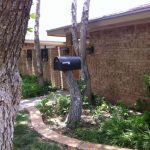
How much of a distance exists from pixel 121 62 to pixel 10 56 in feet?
23.8

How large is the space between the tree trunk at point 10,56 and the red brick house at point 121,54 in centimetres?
523

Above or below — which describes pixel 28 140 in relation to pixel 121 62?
below

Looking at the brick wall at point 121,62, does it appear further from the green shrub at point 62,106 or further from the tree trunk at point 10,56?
the tree trunk at point 10,56

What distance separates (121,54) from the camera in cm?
940

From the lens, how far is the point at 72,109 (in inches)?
282

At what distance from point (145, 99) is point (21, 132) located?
3.42 metres

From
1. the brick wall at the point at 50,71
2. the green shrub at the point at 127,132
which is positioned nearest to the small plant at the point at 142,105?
the green shrub at the point at 127,132

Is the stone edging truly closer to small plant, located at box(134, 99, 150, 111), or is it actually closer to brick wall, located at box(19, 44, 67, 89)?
small plant, located at box(134, 99, 150, 111)

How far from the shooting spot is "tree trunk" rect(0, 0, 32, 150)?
2.28 m

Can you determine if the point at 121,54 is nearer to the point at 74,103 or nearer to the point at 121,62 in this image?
the point at 121,62

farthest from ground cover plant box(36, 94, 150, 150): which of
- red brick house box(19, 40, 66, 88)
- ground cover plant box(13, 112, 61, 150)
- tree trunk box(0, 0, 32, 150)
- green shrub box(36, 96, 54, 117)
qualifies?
red brick house box(19, 40, 66, 88)

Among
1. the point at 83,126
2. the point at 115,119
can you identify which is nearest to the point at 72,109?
the point at 83,126

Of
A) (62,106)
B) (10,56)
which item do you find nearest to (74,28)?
(62,106)

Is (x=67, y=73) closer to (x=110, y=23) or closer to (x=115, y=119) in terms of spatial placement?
(x=115, y=119)
